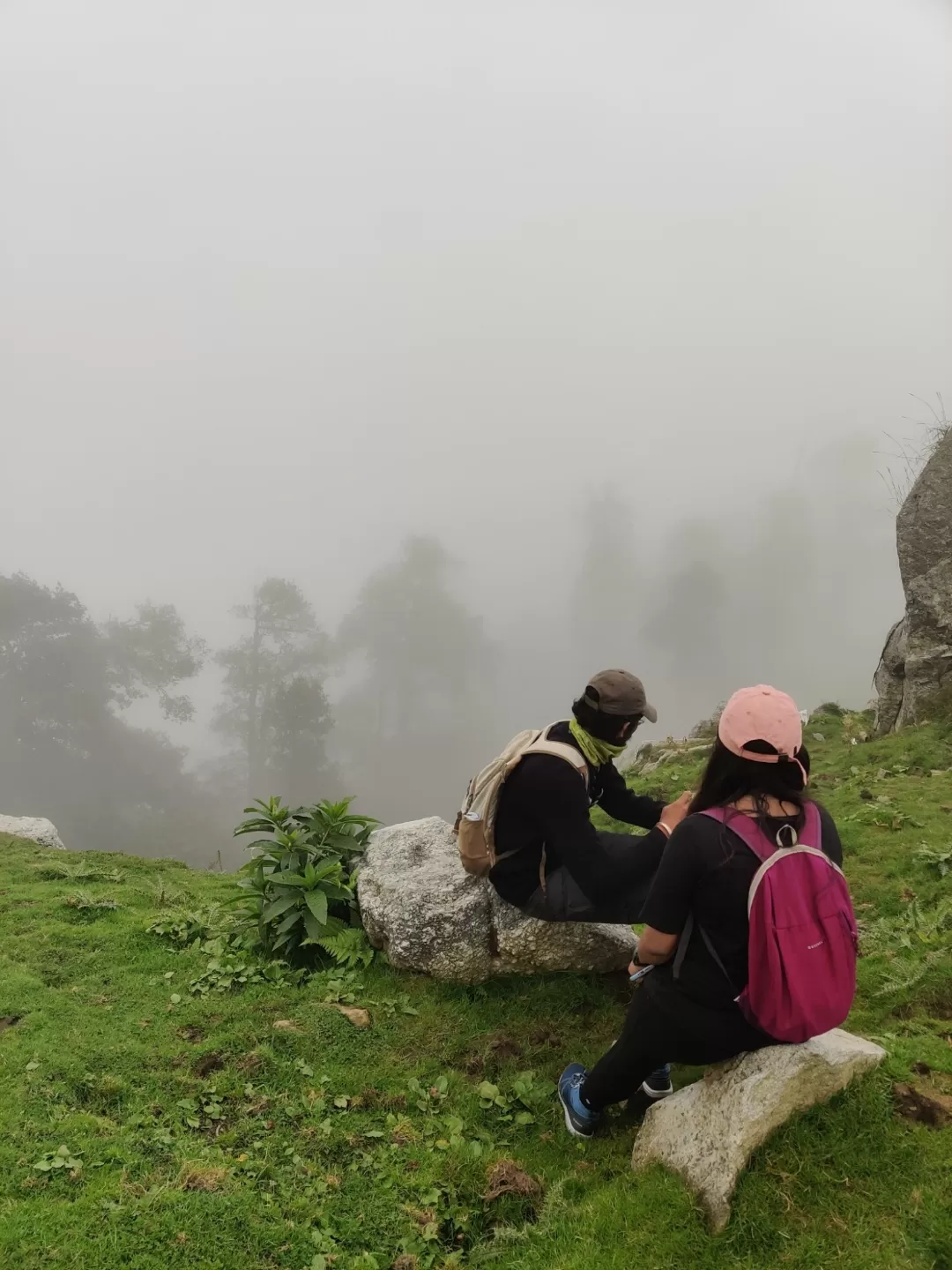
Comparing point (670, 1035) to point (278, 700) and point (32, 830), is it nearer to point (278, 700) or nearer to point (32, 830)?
point (32, 830)

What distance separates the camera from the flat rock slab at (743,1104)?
4.20m

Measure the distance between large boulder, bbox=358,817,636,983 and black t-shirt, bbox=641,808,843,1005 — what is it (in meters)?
2.88

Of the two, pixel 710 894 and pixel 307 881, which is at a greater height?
pixel 710 894

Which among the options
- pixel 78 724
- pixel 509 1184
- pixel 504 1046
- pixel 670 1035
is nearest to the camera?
pixel 670 1035

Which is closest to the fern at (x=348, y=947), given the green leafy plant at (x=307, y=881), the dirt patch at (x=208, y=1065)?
the green leafy plant at (x=307, y=881)

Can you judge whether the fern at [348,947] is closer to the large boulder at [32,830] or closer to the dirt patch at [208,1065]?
the dirt patch at [208,1065]

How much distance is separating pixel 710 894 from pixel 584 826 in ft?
6.29

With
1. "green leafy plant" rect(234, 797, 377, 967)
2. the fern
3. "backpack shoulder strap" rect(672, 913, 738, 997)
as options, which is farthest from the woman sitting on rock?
"green leafy plant" rect(234, 797, 377, 967)

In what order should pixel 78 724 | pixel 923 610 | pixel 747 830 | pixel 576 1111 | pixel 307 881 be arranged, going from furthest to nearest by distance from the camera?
pixel 78 724 → pixel 923 610 → pixel 307 881 → pixel 576 1111 → pixel 747 830

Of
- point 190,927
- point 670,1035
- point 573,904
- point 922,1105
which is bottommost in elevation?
point 190,927

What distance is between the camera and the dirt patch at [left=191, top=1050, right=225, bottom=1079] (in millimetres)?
6461

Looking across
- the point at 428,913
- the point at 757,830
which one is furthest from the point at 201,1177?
the point at 757,830

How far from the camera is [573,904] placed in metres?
6.68

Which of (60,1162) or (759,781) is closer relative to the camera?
(759,781)
